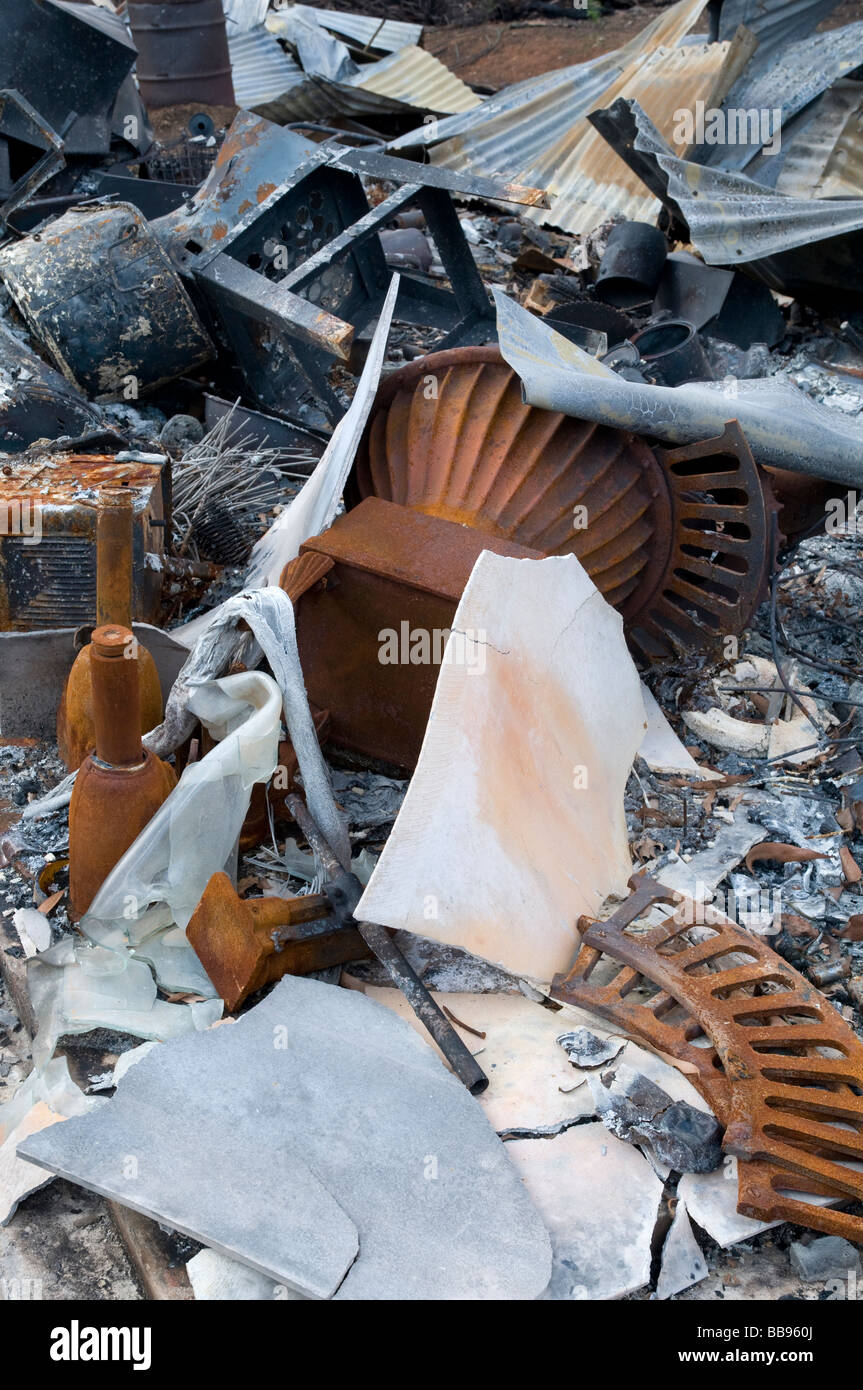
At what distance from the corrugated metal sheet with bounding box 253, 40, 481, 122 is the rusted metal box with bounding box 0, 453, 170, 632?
8504 millimetres

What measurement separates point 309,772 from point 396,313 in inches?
150

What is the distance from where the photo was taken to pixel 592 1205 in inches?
89.5

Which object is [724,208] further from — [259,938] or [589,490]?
[259,938]

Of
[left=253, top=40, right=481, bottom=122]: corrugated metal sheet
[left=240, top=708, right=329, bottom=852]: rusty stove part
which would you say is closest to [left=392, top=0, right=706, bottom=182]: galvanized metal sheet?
[left=253, top=40, right=481, bottom=122]: corrugated metal sheet

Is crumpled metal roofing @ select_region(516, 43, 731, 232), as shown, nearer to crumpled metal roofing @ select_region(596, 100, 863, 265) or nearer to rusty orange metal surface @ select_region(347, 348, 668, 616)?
crumpled metal roofing @ select_region(596, 100, 863, 265)

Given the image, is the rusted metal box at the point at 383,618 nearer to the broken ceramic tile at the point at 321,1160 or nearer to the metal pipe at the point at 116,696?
the metal pipe at the point at 116,696

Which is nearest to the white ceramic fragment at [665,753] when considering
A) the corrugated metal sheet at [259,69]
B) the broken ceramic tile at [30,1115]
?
the broken ceramic tile at [30,1115]

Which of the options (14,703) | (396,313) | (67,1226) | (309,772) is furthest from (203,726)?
(396,313)

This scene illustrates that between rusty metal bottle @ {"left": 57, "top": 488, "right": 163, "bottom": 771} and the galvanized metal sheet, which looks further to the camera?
the galvanized metal sheet

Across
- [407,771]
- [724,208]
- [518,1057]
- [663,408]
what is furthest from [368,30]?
[518,1057]

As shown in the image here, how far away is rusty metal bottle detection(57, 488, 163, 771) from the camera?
3184mm

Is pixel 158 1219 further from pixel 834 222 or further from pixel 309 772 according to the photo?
pixel 834 222

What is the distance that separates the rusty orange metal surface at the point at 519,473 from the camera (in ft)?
12.0

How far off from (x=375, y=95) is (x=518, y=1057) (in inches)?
418
